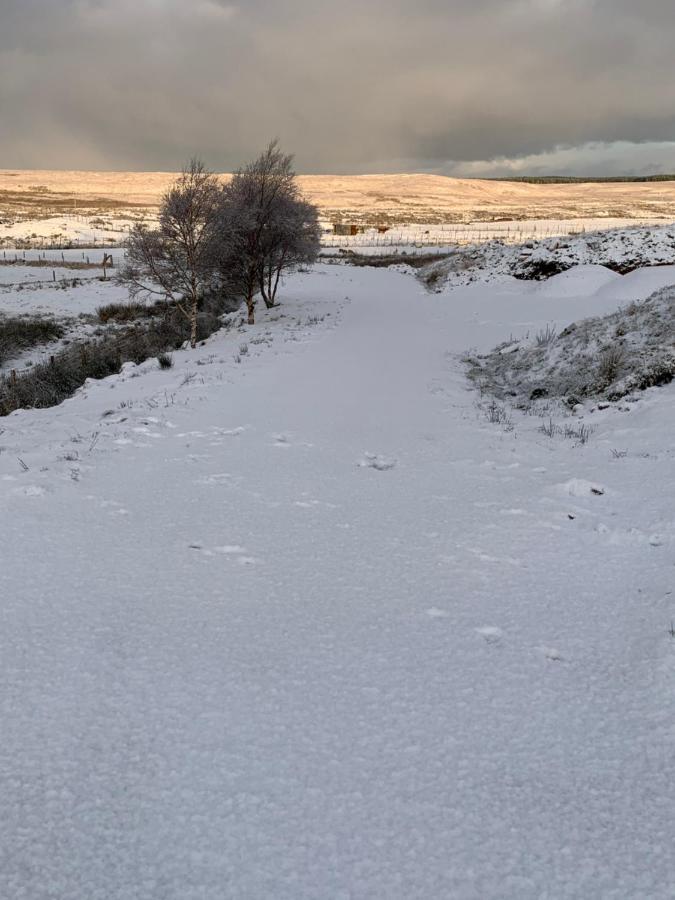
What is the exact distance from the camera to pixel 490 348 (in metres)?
15.9

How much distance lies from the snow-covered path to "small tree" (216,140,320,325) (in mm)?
16468

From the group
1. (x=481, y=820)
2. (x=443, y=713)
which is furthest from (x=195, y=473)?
(x=481, y=820)

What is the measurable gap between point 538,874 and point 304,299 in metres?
28.2

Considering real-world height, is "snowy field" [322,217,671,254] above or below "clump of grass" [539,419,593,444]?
above

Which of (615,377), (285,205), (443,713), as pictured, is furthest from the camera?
(285,205)

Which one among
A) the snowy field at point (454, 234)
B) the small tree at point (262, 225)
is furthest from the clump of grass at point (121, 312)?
the snowy field at point (454, 234)

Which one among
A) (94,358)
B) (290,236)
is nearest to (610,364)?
(94,358)

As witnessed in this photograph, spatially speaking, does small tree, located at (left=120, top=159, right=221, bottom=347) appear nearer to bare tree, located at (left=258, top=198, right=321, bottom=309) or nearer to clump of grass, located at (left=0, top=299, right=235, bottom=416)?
clump of grass, located at (left=0, top=299, right=235, bottom=416)

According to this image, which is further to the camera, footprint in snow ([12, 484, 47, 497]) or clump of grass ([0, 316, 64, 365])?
clump of grass ([0, 316, 64, 365])

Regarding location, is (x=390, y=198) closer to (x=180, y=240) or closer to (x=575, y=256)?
(x=575, y=256)

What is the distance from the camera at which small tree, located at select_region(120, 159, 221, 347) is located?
18.8 meters

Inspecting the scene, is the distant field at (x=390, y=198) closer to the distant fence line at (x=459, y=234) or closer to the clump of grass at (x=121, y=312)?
the distant fence line at (x=459, y=234)

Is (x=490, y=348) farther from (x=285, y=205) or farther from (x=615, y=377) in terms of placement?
(x=285, y=205)

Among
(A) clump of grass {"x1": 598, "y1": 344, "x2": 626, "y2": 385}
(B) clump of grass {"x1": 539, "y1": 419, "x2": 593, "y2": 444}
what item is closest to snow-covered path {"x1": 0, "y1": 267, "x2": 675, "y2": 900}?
(B) clump of grass {"x1": 539, "y1": 419, "x2": 593, "y2": 444}
